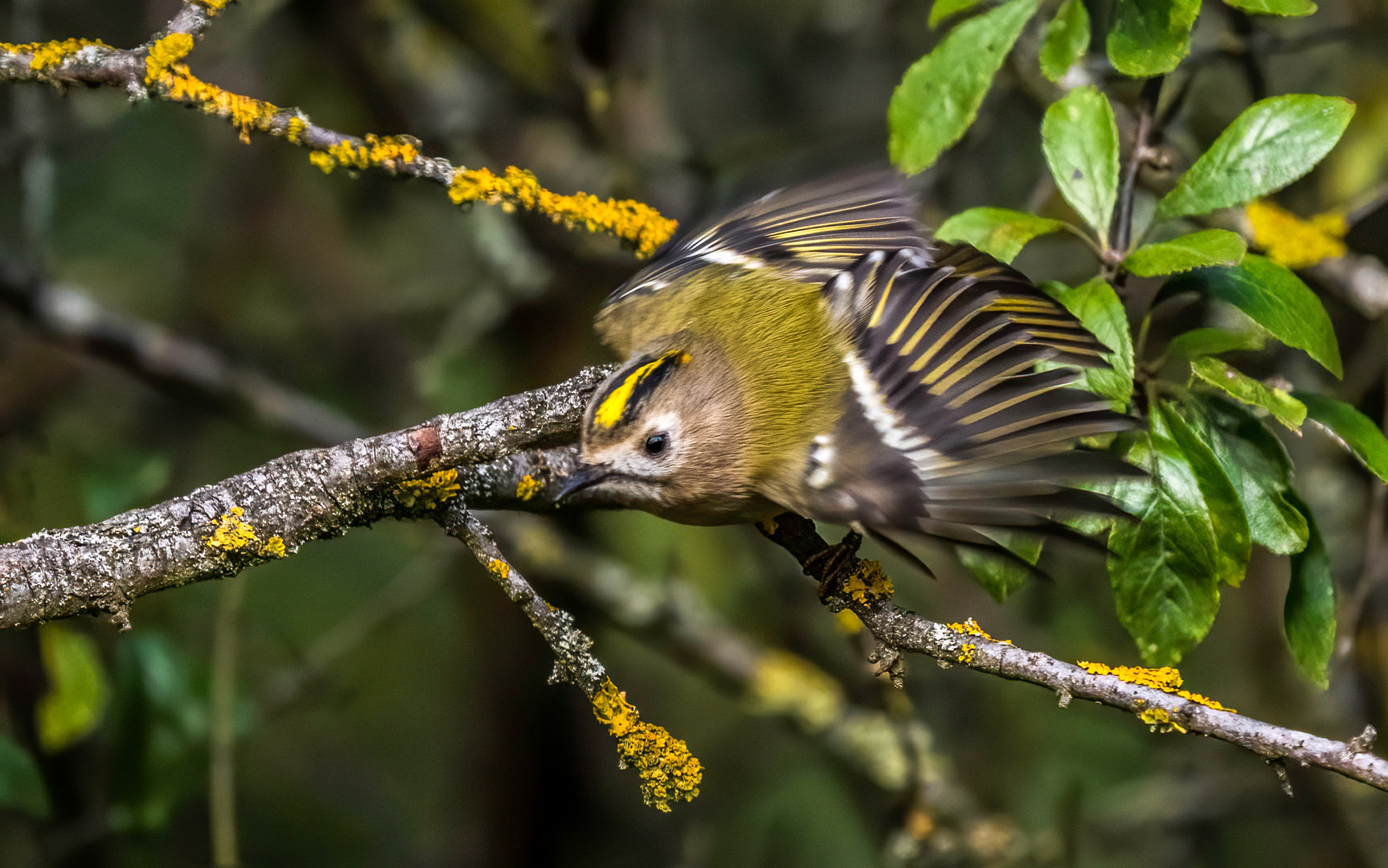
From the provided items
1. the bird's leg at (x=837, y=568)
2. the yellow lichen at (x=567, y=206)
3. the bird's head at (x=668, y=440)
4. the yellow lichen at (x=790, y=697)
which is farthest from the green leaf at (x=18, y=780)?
the yellow lichen at (x=790, y=697)

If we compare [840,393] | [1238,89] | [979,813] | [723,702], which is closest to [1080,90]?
[840,393]

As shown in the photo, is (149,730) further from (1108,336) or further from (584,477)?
(1108,336)

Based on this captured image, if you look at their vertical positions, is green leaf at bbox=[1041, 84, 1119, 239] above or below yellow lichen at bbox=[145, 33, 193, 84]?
below

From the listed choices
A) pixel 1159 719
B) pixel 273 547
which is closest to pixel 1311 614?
pixel 1159 719

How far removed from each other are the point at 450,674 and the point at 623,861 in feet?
2.78

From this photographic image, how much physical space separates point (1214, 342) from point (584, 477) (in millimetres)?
839

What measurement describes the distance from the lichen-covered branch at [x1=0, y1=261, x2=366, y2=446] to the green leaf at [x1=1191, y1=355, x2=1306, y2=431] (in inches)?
70.1

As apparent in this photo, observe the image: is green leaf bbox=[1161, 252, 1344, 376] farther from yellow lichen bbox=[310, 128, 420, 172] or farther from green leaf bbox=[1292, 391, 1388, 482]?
yellow lichen bbox=[310, 128, 420, 172]

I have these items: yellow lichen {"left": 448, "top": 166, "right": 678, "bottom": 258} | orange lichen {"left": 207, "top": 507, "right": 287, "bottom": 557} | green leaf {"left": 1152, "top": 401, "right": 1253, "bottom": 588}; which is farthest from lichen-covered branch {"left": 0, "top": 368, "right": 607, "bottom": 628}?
green leaf {"left": 1152, "top": 401, "right": 1253, "bottom": 588}

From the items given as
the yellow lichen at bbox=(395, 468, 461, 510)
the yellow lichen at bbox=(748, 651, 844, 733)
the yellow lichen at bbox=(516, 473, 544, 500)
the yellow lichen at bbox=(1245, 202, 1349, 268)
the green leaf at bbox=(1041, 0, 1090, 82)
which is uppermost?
the green leaf at bbox=(1041, 0, 1090, 82)

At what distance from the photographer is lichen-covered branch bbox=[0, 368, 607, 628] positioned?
1.09 meters

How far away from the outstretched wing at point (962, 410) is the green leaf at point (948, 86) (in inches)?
5.9

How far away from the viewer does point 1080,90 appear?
4.54 ft

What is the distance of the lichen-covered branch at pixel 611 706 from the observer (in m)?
1.16
